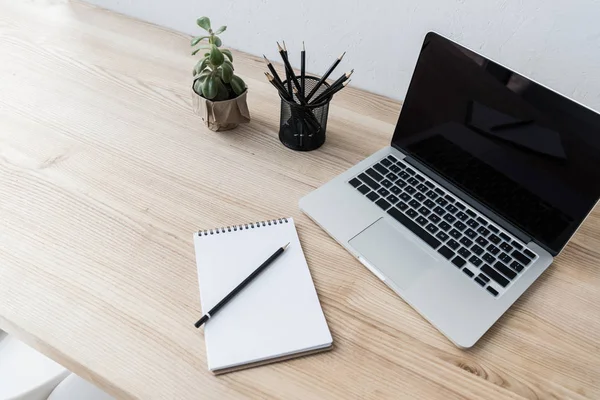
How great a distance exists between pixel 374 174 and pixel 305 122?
5.7 inches

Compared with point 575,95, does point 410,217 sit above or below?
below

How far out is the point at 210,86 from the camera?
762mm

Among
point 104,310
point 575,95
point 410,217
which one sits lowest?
point 104,310

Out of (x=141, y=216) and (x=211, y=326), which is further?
(x=141, y=216)

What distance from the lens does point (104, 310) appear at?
1.86 feet

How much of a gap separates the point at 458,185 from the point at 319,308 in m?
0.30

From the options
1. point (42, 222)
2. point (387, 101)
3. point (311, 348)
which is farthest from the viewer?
point (387, 101)

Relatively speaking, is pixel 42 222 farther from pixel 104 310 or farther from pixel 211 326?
pixel 211 326

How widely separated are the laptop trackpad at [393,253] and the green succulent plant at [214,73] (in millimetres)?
338

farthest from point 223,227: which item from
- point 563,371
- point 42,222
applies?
point 563,371

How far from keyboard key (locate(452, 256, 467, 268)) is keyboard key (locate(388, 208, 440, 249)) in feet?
0.10

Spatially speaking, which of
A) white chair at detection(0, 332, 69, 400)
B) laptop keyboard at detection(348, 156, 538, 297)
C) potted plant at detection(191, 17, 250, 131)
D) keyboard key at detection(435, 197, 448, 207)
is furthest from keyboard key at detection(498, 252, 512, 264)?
white chair at detection(0, 332, 69, 400)

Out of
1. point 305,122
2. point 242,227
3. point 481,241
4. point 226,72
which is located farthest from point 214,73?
point 481,241

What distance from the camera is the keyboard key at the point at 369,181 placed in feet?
2.36
